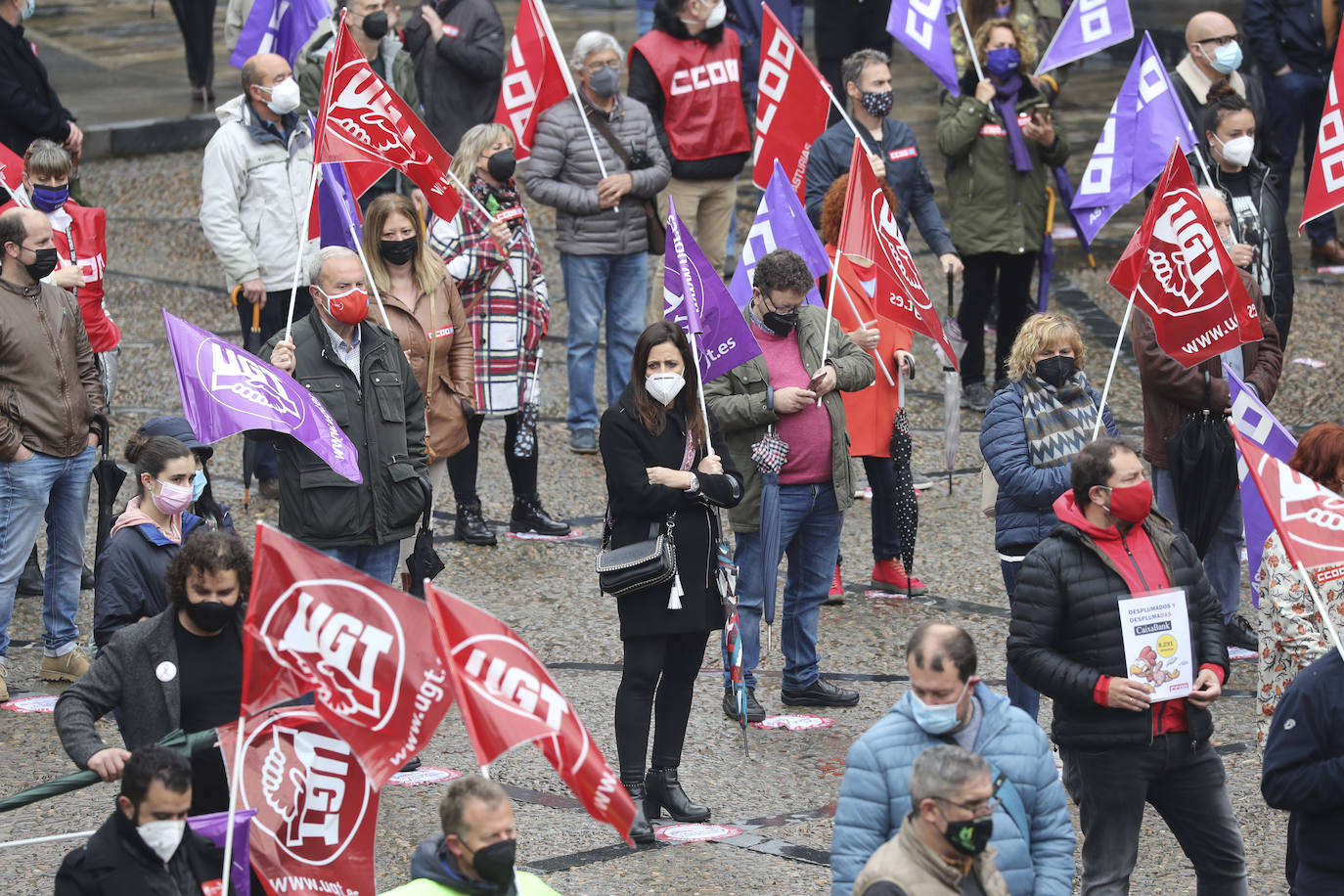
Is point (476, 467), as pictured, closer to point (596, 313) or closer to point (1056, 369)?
point (596, 313)

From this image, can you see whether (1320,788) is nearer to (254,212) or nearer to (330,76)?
(330,76)

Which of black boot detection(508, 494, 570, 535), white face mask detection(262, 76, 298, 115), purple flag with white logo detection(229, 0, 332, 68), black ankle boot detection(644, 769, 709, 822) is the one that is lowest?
black ankle boot detection(644, 769, 709, 822)

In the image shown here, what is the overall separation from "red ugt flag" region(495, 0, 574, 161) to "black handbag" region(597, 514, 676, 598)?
3882mm

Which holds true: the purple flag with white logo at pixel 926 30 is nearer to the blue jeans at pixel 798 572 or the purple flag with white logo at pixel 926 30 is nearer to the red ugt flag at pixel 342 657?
the blue jeans at pixel 798 572

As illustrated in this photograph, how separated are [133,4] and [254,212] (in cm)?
1465

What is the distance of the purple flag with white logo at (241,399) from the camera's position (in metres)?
6.70

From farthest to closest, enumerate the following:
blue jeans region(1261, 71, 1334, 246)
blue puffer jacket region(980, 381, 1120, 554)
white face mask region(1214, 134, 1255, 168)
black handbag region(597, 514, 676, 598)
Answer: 1. blue jeans region(1261, 71, 1334, 246)
2. white face mask region(1214, 134, 1255, 168)
3. blue puffer jacket region(980, 381, 1120, 554)
4. black handbag region(597, 514, 676, 598)

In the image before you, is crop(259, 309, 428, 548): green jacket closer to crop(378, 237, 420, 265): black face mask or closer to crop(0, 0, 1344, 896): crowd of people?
crop(0, 0, 1344, 896): crowd of people

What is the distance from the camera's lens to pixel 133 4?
22.9 metres

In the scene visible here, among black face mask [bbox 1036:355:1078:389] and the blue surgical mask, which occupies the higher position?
black face mask [bbox 1036:355:1078:389]

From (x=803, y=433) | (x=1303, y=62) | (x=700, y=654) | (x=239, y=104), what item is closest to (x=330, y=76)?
(x=239, y=104)

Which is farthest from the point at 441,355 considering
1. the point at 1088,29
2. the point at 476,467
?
the point at 1088,29

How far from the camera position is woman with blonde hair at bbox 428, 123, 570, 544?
362 inches

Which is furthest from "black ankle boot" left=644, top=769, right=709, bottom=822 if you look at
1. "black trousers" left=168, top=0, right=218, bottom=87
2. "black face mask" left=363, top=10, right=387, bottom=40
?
"black trousers" left=168, top=0, right=218, bottom=87
